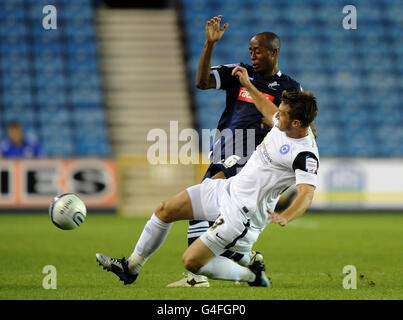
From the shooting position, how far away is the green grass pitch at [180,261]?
5547mm

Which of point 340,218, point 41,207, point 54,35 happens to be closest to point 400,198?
point 340,218

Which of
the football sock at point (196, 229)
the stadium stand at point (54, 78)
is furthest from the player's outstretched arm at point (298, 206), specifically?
the stadium stand at point (54, 78)

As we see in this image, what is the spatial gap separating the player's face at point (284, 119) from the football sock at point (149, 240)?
1.17 meters

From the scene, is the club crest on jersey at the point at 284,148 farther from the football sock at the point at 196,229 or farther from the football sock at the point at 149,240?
the football sock at the point at 196,229

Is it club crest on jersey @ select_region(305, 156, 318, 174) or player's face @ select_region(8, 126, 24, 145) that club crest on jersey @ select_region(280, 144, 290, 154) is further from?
player's face @ select_region(8, 126, 24, 145)

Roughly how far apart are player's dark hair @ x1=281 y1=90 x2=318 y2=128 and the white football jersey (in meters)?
0.15

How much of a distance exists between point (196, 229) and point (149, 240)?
54cm

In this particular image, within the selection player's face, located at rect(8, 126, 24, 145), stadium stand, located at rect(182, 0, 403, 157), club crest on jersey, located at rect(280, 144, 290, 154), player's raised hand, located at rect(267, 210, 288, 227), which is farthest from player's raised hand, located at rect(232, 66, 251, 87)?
stadium stand, located at rect(182, 0, 403, 157)

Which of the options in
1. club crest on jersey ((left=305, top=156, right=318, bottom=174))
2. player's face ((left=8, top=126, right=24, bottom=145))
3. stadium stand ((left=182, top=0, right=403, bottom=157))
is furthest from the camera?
stadium stand ((left=182, top=0, right=403, bottom=157))

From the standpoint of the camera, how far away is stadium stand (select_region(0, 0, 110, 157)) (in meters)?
17.6

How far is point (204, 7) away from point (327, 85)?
12.3ft

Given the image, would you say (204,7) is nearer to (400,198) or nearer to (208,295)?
(400,198)

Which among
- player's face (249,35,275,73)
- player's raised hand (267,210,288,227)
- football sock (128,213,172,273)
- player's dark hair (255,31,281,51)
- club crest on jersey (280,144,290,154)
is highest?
player's dark hair (255,31,281,51)

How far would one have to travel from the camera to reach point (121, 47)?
2031 centimetres
